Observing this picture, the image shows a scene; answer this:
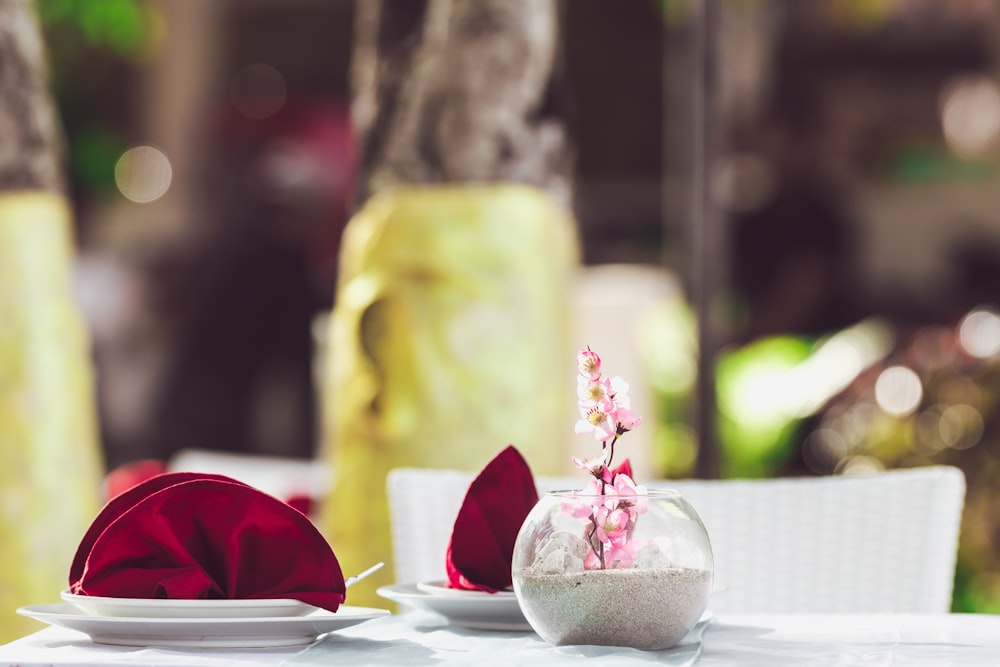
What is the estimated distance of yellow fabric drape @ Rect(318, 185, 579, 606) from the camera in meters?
2.49

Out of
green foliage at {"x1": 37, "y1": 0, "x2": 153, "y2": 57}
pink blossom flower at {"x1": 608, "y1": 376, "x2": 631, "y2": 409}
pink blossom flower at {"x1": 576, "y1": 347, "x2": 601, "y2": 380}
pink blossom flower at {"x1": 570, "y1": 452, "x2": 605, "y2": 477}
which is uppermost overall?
→ green foliage at {"x1": 37, "y1": 0, "x2": 153, "y2": 57}

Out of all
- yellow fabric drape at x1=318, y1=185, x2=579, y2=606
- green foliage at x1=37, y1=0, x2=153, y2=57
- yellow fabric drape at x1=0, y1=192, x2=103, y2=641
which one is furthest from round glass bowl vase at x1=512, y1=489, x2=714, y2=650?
green foliage at x1=37, y1=0, x2=153, y2=57

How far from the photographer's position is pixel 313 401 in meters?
8.76

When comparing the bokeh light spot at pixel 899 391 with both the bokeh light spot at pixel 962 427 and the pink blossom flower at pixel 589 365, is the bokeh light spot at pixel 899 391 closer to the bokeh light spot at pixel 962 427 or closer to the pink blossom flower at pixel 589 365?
the bokeh light spot at pixel 962 427

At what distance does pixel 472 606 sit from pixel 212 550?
0.75 ft

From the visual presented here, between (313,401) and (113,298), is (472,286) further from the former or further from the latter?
(113,298)

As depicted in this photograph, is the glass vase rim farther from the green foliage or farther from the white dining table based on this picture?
the green foliage

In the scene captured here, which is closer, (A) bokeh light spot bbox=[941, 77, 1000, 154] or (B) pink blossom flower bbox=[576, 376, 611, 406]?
(B) pink blossom flower bbox=[576, 376, 611, 406]

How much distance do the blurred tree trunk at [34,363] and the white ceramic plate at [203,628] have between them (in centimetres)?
113

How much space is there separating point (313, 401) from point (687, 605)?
7615 mm

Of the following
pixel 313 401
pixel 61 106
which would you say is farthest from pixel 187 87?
pixel 313 401

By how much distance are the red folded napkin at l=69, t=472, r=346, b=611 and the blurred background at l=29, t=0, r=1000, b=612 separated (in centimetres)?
349

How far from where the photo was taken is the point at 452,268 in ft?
8.20

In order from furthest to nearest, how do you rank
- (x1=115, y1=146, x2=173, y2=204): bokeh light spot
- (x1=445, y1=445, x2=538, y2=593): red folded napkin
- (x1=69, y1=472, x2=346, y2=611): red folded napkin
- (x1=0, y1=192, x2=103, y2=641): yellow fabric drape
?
1. (x1=115, y1=146, x2=173, y2=204): bokeh light spot
2. (x1=0, y1=192, x2=103, y2=641): yellow fabric drape
3. (x1=445, y1=445, x2=538, y2=593): red folded napkin
4. (x1=69, y1=472, x2=346, y2=611): red folded napkin
